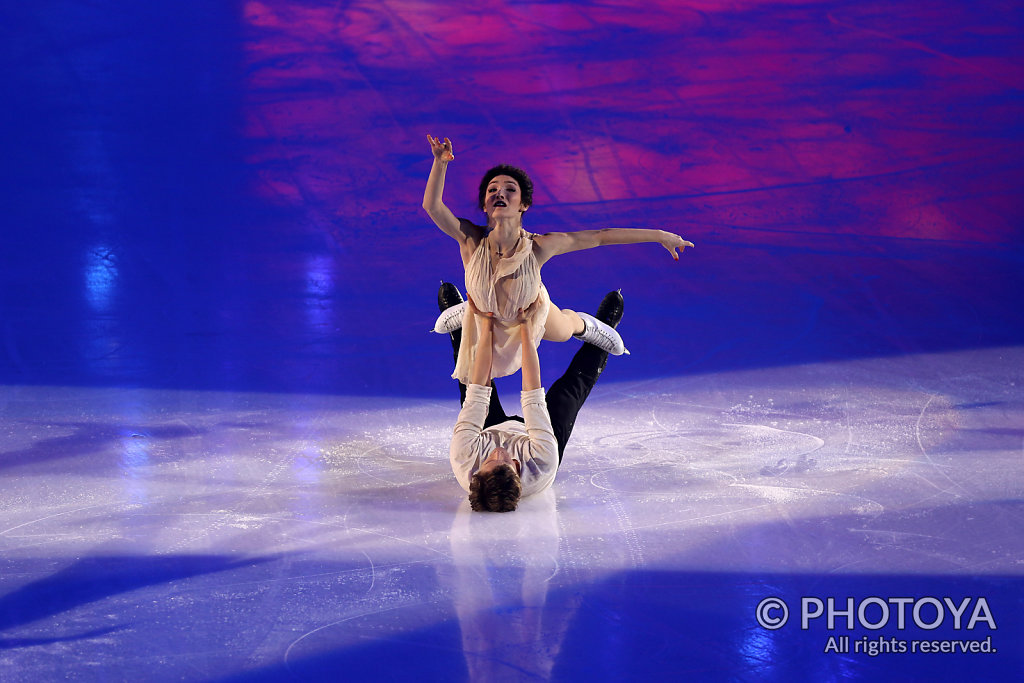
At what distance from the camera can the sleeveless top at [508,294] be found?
4.04 meters

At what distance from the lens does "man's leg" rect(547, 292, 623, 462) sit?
4195 millimetres

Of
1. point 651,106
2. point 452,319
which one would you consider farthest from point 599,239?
point 651,106

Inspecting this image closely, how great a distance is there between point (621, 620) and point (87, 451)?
281cm

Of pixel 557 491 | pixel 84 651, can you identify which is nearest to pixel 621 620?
pixel 557 491

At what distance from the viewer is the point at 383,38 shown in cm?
898

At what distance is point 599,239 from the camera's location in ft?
13.3

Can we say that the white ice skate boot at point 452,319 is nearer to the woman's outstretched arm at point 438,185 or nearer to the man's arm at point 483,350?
the man's arm at point 483,350

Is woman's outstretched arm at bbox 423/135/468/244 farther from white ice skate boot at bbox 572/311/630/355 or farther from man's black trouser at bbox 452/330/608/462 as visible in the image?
white ice skate boot at bbox 572/311/630/355

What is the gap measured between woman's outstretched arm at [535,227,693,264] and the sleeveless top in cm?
7

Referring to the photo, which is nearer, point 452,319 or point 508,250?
point 508,250

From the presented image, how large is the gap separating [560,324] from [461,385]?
0.52 meters
